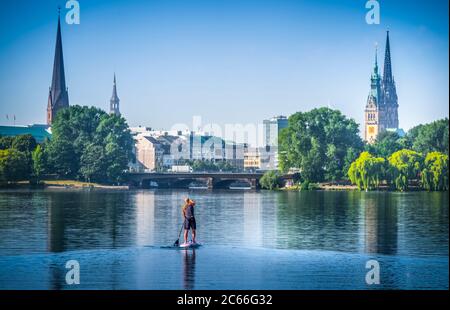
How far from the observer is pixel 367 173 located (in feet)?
341

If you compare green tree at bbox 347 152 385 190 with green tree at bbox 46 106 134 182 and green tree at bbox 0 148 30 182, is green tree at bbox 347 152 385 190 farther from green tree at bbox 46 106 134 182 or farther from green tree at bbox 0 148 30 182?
green tree at bbox 0 148 30 182

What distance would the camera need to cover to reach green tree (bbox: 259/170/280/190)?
388ft

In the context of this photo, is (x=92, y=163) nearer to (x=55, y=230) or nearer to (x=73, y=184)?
(x=73, y=184)

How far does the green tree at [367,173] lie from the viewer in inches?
4099

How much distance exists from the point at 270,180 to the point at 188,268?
3647 inches

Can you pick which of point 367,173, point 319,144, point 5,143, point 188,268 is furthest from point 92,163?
point 188,268

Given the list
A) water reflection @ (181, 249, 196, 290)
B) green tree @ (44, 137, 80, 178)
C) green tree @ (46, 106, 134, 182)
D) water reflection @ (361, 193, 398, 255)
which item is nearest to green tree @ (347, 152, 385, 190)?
green tree @ (46, 106, 134, 182)

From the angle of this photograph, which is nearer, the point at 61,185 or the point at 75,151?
→ the point at 61,185

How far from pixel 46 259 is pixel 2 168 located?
85.0 m

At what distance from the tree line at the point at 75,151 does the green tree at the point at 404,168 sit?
3790cm

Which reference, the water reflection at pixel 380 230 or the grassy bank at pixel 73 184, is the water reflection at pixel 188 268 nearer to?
the water reflection at pixel 380 230

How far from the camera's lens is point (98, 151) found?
123m

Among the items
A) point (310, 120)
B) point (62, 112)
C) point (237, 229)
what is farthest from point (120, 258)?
point (62, 112)

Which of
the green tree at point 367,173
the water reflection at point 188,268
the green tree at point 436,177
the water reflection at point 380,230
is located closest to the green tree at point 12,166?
the green tree at point 367,173
